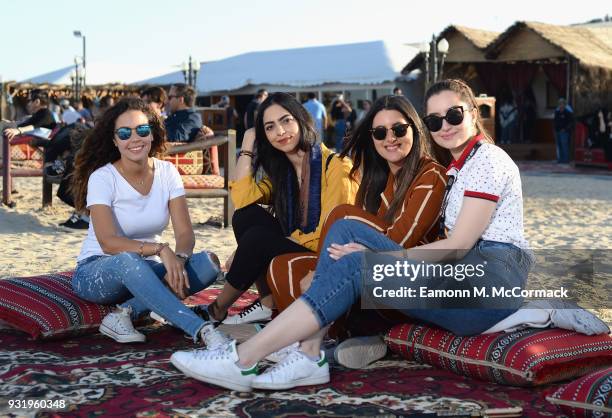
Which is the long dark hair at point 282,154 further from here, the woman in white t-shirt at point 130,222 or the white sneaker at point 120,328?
the white sneaker at point 120,328

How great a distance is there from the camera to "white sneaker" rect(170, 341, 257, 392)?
122 inches

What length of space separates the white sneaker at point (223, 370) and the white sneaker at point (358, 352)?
1.49ft

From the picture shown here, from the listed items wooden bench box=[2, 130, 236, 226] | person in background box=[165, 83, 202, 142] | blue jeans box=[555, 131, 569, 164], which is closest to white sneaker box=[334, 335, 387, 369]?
wooden bench box=[2, 130, 236, 226]

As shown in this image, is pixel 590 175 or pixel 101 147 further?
pixel 590 175

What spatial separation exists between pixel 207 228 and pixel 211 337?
199 inches

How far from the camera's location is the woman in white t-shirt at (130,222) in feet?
12.5

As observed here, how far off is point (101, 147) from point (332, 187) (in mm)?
1148

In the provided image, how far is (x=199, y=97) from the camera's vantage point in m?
28.4

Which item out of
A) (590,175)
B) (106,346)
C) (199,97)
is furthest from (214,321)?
(199,97)

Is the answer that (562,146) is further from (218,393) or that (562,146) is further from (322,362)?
(218,393)

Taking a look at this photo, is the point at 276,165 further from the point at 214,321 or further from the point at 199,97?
the point at 199,97

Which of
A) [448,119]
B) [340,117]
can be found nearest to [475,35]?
[340,117]

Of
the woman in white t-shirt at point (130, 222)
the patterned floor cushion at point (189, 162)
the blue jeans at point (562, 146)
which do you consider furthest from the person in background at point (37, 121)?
the blue jeans at point (562, 146)

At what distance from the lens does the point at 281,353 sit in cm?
332
